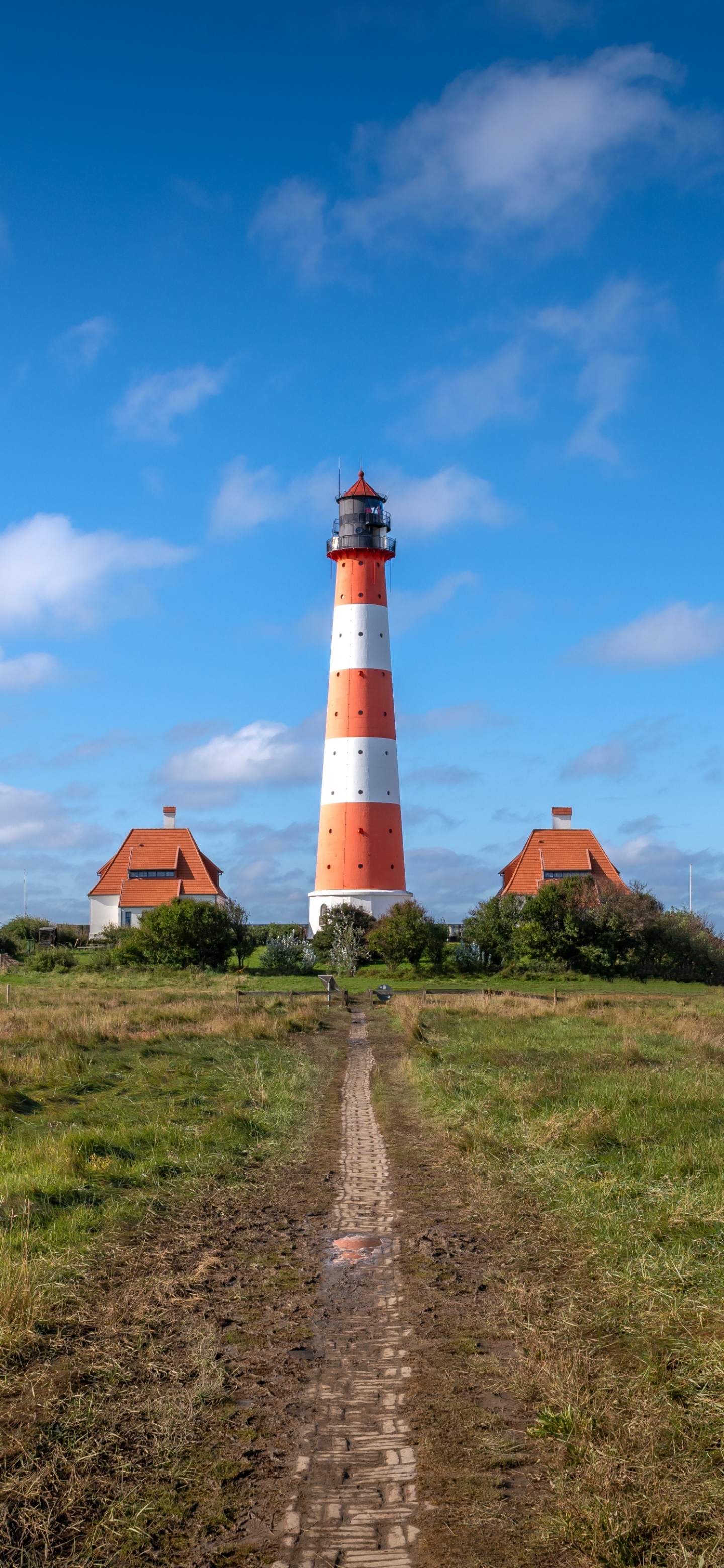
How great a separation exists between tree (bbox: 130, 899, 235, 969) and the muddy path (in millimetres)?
40220

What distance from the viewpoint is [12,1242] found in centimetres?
728

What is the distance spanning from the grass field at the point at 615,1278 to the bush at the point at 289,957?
31.8 meters

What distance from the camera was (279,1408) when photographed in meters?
5.18

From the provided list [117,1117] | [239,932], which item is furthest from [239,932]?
[117,1117]

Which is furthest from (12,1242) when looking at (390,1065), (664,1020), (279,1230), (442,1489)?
(664,1020)

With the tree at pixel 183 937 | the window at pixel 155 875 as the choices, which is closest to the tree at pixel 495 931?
the tree at pixel 183 937

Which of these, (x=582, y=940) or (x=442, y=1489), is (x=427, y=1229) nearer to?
(x=442, y=1489)

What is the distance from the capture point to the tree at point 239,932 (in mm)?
50094

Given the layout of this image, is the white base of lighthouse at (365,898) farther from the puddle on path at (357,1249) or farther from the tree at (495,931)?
the puddle on path at (357,1249)

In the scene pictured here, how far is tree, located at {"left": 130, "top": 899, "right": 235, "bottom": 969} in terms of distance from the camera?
48.3 m

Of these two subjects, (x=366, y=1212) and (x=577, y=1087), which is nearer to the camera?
(x=366, y=1212)

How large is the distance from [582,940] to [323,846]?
41.1 feet

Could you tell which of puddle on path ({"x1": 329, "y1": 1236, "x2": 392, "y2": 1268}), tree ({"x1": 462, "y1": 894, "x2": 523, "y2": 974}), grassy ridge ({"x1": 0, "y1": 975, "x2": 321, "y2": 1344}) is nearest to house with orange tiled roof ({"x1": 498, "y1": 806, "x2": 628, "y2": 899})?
tree ({"x1": 462, "y1": 894, "x2": 523, "y2": 974})

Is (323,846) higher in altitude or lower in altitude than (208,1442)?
higher
